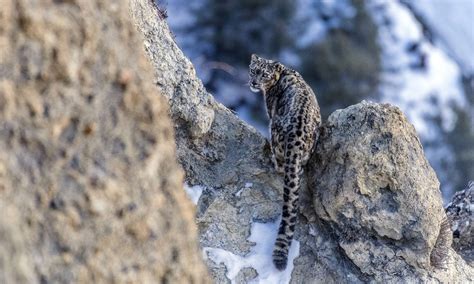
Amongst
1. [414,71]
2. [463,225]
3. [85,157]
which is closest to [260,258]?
[463,225]

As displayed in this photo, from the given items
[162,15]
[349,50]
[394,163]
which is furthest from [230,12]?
[394,163]

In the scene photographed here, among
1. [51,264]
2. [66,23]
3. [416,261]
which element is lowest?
[51,264]

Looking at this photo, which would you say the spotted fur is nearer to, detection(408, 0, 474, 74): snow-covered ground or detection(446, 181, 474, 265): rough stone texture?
detection(446, 181, 474, 265): rough stone texture

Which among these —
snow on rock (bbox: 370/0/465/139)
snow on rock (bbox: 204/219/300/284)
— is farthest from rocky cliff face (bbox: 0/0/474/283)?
snow on rock (bbox: 370/0/465/139)

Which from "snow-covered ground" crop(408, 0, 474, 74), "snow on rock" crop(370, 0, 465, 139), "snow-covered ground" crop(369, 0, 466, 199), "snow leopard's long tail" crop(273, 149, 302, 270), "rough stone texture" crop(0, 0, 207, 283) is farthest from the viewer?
"snow-covered ground" crop(408, 0, 474, 74)

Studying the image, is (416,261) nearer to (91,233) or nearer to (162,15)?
(162,15)

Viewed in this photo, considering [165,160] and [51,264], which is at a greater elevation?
[165,160]
